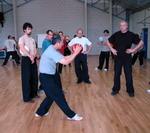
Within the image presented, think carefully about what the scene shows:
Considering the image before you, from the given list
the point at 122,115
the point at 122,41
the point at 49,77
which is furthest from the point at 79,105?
the point at 122,41

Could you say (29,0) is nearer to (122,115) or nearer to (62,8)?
(62,8)

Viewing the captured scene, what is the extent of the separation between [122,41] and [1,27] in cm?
1286

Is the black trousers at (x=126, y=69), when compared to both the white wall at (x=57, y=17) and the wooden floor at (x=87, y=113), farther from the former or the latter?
the white wall at (x=57, y=17)

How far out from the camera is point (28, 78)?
4.07 m

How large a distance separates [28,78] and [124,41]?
2116 mm

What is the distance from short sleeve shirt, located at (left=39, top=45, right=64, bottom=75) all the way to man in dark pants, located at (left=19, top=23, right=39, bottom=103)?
1.09m

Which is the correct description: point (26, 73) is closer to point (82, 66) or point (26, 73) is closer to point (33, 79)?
point (33, 79)

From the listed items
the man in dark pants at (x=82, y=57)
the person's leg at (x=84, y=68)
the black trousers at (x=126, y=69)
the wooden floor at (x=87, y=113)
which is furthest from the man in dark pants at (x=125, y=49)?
the person's leg at (x=84, y=68)

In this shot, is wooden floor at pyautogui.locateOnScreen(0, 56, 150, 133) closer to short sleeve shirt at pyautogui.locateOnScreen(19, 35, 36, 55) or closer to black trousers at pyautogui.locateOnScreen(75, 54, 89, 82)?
black trousers at pyautogui.locateOnScreen(75, 54, 89, 82)

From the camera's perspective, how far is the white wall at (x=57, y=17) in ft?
49.4

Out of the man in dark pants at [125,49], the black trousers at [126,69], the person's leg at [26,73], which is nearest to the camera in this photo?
the person's leg at [26,73]

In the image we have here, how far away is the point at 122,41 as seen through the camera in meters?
4.25

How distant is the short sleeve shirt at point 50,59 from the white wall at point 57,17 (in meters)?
12.7

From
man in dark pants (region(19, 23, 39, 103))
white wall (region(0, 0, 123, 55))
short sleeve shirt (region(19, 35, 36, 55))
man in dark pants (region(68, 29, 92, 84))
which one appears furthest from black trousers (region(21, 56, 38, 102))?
white wall (region(0, 0, 123, 55))
